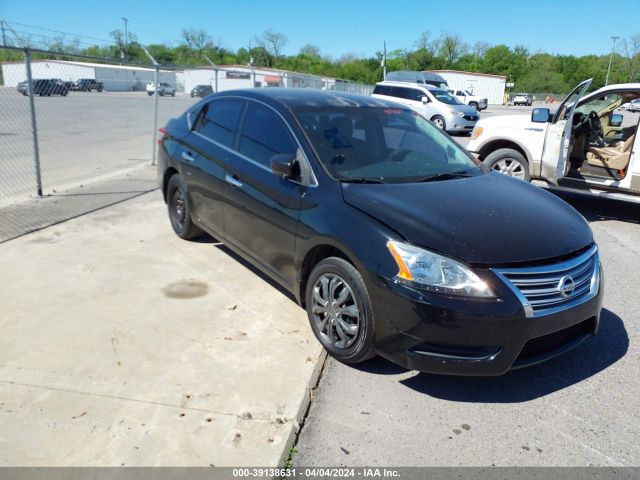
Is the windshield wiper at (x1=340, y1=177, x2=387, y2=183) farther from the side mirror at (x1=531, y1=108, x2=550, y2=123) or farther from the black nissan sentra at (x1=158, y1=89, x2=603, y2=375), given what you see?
the side mirror at (x1=531, y1=108, x2=550, y2=123)

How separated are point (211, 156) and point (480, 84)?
78.2 m

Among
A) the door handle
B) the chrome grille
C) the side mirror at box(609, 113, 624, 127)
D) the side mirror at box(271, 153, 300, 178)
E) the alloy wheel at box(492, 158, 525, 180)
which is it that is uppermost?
the side mirror at box(609, 113, 624, 127)

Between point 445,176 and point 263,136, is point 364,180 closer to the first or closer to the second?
point 445,176

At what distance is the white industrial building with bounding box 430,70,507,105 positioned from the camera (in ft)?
242

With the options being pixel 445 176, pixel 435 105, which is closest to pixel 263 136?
pixel 445 176

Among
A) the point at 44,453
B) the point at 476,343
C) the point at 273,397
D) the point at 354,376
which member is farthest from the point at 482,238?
the point at 44,453

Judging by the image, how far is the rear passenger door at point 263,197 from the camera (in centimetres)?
369

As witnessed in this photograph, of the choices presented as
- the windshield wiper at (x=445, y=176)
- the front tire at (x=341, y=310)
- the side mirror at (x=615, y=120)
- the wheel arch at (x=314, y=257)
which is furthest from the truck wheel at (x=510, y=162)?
the front tire at (x=341, y=310)

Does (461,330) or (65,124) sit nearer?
(461,330)

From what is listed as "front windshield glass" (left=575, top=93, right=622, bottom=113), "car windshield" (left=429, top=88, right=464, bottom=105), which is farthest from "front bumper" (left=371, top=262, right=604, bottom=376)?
"car windshield" (left=429, top=88, right=464, bottom=105)

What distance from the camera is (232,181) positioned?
14.2 ft

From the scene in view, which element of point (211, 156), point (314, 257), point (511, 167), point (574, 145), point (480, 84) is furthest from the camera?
point (480, 84)

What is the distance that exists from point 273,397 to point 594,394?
78.1 inches

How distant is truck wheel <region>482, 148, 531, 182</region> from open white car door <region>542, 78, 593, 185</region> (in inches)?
15.8
